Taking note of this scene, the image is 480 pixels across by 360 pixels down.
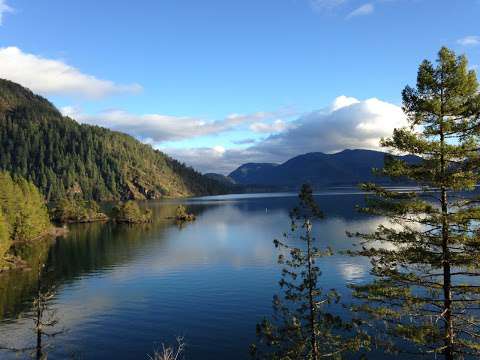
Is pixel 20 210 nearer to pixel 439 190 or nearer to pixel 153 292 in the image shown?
pixel 153 292

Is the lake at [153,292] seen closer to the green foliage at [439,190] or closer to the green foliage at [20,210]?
the green foliage at [20,210]

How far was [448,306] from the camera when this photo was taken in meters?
28.1

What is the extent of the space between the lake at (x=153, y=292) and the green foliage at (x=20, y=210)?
23.6 ft

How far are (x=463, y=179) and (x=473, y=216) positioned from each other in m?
2.46

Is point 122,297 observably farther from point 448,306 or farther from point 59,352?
point 448,306

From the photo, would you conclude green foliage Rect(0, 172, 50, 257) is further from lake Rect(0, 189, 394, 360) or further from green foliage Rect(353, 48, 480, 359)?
green foliage Rect(353, 48, 480, 359)

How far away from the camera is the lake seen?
58.6 m

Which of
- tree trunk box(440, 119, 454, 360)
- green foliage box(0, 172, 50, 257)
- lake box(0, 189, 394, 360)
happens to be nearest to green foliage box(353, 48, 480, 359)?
tree trunk box(440, 119, 454, 360)

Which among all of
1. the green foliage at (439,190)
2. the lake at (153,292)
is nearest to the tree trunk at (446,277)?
the green foliage at (439,190)

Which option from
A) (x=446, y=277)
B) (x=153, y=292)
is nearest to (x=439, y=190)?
(x=446, y=277)

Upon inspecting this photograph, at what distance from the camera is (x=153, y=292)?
84250mm

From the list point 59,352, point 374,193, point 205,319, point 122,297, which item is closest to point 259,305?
point 205,319

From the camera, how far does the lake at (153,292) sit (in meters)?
58.6

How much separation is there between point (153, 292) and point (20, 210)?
7098 centimetres
